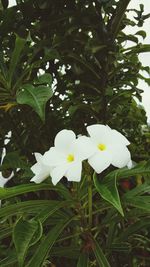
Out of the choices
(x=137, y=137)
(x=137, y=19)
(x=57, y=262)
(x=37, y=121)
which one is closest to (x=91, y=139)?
(x=37, y=121)

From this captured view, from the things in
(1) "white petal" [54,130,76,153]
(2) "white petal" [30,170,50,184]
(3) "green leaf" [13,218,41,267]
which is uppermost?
(1) "white petal" [54,130,76,153]

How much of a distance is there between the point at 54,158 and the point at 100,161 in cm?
10

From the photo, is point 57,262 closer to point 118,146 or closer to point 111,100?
point 111,100

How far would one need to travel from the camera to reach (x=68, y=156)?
96 centimetres

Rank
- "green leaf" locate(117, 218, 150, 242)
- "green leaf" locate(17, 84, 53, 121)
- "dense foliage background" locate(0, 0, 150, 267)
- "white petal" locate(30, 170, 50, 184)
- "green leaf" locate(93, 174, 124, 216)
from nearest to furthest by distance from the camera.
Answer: "green leaf" locate(93, 174, 124, 216) → "white petal" locate(30, 170, 50, 184) → "green leaf" locate(17, 84, 53, 121) → "green leaf" locate(117, 218, 150, 242) → "dense foliage background" locate(0, 0, 150, 267)

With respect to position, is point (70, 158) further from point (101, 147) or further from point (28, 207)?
point (28, 207)

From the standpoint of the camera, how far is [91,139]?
0.96 meters

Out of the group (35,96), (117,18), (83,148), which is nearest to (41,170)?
(83,148)

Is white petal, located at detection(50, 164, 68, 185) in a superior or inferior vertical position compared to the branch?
inferior

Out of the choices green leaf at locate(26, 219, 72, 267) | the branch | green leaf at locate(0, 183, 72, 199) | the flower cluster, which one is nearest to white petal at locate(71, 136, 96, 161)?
the flower cluster

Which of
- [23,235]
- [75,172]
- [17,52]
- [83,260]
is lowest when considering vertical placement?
[83,260]

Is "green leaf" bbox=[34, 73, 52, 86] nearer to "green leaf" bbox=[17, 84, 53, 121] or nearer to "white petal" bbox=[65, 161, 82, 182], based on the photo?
"green leaf" bbox=[17, 84, 53, 121]

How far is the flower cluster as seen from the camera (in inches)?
35.9

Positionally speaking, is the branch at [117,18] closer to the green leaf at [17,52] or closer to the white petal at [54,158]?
the green leaf at [17,52]
